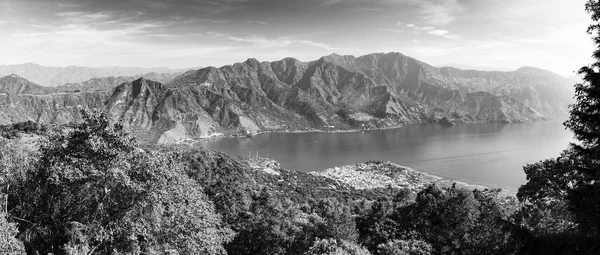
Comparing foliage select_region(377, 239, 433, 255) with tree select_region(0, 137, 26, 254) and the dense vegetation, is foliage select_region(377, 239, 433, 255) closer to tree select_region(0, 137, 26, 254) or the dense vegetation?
the dense vegetation

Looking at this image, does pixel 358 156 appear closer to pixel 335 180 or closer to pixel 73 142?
pixel 335 180

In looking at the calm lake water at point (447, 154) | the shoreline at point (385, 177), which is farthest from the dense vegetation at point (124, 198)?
the calm lake water at point (447, 154)

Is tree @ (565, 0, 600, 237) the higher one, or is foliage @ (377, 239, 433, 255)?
tree @ (565, 0, 600, 237)

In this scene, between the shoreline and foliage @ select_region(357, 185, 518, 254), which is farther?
the shoreline

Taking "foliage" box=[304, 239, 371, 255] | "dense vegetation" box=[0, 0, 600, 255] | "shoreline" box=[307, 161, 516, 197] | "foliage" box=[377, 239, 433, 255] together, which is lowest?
"shoreline" box=[307, 161, 516, 197]

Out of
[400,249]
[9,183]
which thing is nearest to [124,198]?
[9,183]

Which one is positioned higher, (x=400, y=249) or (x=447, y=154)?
(x=400, y=249)

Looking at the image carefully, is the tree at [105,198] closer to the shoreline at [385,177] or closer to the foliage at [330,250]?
the foliage at [330,250]

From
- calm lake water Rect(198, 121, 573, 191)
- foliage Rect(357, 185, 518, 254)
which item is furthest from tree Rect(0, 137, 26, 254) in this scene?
calm lake water Rect(198, 121, 573, 191)

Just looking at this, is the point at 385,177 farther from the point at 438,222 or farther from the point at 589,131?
the point at 589,131

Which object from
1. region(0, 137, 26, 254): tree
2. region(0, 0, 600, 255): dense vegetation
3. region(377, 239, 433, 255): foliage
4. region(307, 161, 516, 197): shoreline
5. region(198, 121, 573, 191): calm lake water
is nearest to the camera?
region(0, 137, 26, 254): tree

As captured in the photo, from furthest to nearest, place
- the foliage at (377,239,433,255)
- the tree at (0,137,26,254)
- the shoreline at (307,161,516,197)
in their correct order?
the shoreline at (307,161,516,197) < the foliage at (377,239,433,255) < the tree at (0,137,26,254)

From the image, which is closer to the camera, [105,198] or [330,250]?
[105,198]
